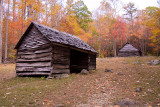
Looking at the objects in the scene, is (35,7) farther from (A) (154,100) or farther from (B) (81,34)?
(A) (154,100)

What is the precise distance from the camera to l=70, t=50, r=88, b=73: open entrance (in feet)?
42.5

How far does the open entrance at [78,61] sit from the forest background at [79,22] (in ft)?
19.8

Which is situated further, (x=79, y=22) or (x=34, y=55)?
(x=79, y=22)

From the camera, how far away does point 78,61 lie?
1354 centimetres

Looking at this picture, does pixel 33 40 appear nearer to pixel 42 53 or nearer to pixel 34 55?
pixel 34 55

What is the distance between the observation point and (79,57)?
13516 millimetres

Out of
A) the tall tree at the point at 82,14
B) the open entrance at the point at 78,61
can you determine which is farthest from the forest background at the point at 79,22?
the open entrance at the point at 78,61

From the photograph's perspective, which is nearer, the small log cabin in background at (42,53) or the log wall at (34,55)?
the small log cabin in background at (42,53)

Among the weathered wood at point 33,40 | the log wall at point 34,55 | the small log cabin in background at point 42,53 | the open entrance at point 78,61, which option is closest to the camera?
the small log cabin in background at point 42,53

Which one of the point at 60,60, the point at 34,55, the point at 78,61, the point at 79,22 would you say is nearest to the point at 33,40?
the point at 34,55

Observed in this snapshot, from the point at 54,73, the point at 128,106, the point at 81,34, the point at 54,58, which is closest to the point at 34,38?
the point at 54,58

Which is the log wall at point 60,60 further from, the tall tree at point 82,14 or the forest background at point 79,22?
the tall tree at point 82,14

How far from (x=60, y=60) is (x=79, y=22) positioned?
23031 mm

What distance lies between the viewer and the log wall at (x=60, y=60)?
9203 mm
